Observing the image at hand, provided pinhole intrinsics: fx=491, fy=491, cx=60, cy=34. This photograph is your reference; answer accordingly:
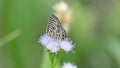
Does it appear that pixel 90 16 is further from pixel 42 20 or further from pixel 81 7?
pixel 42 20

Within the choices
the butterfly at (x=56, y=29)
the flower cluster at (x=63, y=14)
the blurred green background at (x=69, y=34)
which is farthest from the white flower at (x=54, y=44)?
Result: the blurred green background at (x=69, y=34)

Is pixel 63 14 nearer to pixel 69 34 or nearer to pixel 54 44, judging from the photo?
pixel 69 34

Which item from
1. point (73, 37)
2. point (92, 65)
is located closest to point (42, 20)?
point (73, 37)

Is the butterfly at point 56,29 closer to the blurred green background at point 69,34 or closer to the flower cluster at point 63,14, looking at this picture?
the flower cluster at point 63,14

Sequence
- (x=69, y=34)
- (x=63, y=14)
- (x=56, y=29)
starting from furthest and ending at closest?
1. (x=69, y=34)
2. (x=63, y=14)
3. (x=56, y=29)

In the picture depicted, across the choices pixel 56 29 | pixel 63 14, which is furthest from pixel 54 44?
pixel 63 14

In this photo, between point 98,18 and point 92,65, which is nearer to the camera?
point 92,65
